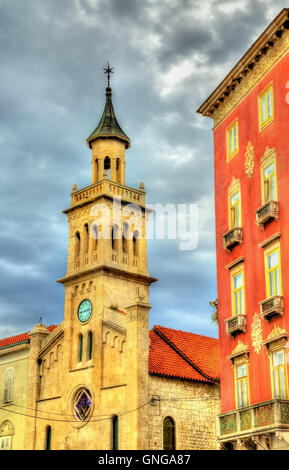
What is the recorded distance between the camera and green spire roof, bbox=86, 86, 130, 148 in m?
50.3

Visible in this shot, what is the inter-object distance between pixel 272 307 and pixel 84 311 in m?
22.2

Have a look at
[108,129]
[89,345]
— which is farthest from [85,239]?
[108,129]

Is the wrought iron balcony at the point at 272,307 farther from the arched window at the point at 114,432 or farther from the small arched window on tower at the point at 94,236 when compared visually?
the small arched window on tower at the point at 94,236

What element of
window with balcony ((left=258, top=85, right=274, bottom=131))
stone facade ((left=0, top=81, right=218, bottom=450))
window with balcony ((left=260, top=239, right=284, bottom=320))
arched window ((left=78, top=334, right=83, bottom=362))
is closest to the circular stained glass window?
stone facade ((left=0, top=81, right=218, bottom=450))

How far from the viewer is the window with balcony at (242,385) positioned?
27.7m

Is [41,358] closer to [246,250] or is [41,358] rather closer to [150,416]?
[150,416]

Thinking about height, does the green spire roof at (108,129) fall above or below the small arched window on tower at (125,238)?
above

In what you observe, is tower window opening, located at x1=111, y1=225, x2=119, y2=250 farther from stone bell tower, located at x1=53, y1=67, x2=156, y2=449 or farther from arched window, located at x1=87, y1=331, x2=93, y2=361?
arched window, located at x1=87, y1=331, x2=93, y2=361

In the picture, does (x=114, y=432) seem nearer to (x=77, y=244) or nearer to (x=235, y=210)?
(x=77, y=244)

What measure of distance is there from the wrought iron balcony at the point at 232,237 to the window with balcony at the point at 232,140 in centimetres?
364

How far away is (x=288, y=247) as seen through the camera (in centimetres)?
2588

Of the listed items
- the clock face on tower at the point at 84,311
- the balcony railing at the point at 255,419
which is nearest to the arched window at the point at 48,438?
the clock face on tower at the point at 84,311

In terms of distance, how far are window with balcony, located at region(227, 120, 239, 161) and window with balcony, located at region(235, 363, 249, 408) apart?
354 inches

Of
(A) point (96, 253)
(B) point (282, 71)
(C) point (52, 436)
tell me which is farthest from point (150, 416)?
(B) point (282, 71)
